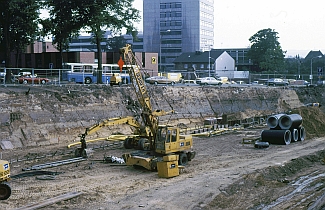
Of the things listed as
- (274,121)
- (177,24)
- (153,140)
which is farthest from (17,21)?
(177,24)

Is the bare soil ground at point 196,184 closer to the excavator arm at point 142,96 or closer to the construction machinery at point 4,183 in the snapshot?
the construction machinery at point 4,183

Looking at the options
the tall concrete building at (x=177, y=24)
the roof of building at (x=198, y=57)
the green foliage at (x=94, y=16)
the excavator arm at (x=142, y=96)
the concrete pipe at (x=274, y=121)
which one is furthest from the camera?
the tall concrete building at (x=177, y=24)

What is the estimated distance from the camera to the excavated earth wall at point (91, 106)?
32500 millimetres

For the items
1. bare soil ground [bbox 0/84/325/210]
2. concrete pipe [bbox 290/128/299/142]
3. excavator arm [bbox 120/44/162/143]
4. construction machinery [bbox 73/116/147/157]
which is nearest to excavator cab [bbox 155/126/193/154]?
bare soil ground [bbox 0/84/325/210]

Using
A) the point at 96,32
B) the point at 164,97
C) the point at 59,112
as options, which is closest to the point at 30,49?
the point at 96,32

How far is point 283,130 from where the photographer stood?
33875 millimetres

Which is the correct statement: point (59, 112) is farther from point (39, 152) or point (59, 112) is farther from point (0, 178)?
point (0, 178)

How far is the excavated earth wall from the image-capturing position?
107ft

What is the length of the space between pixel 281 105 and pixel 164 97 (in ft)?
61.6

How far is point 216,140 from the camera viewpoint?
35.9m

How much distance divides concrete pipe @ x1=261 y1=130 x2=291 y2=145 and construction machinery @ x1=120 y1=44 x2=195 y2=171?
9703mm

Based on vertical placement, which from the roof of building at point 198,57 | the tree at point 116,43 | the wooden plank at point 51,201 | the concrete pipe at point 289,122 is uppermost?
the tree at point 116,43

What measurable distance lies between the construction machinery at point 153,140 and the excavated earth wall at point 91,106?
9320 millimetres

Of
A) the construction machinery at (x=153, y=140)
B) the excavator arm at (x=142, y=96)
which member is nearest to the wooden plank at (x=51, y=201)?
the construction machinery at (x=153, y=140)
